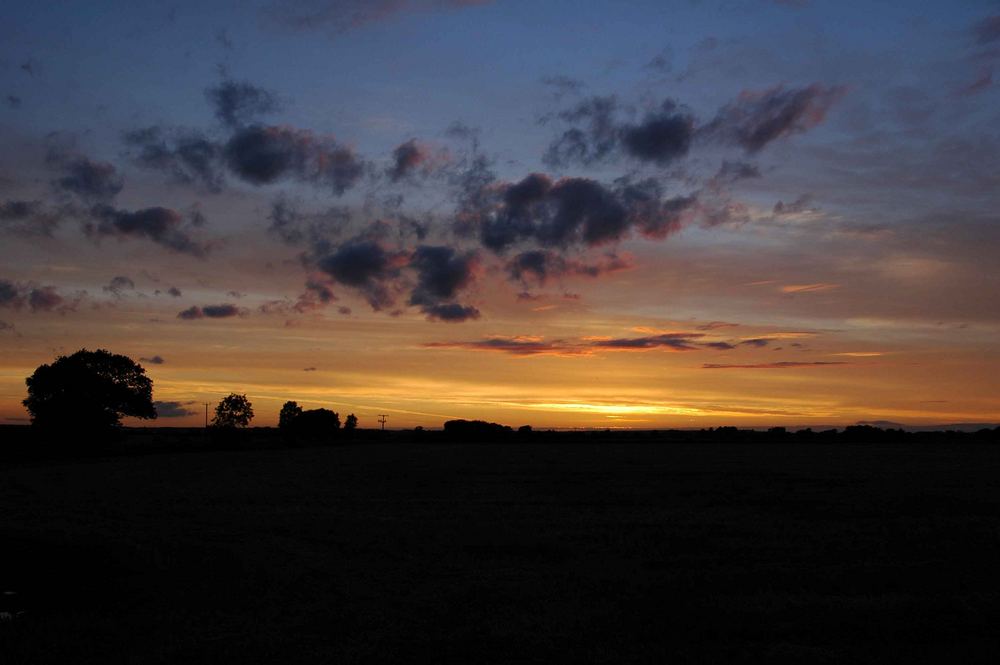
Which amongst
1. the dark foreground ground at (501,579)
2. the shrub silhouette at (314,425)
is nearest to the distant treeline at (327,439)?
the shrub silhouette at (314,425)

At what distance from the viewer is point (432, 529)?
22.1 m

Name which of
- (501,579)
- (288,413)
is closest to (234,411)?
(288,413)

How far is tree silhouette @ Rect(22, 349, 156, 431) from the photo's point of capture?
272 ft

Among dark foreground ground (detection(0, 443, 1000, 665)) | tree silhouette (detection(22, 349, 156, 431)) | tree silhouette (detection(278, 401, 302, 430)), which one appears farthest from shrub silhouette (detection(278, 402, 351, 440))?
dark foreground ground (detection(0, 443, 1000, 665))

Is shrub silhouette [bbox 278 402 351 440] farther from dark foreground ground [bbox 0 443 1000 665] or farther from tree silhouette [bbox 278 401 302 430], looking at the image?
dark foreground ground [bbox 0 443 1000 665]

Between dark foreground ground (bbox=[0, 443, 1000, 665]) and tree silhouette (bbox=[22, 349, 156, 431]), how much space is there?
57.6 metres

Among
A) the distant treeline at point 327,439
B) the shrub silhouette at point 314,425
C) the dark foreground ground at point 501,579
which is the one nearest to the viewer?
the dark foreground ground at point 501,579

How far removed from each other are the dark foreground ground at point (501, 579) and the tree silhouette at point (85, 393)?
2270 inches

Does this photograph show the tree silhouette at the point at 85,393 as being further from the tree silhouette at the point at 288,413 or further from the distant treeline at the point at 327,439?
the tree silhouette at the point at 288,413

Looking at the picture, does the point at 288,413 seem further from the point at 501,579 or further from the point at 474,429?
the point at 501,579

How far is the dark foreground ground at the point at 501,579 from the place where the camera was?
35.9 ft

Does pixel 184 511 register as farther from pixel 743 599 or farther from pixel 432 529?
pixel 743 599

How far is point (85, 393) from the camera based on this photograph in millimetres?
83562

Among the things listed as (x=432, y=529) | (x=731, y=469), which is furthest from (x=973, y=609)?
(x=731, y=469)
